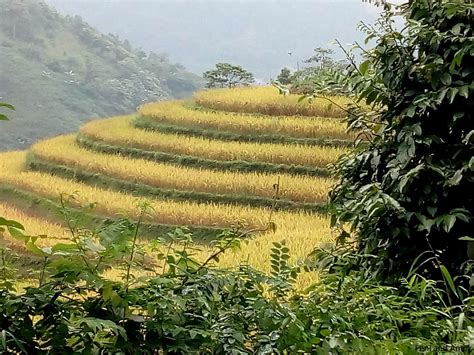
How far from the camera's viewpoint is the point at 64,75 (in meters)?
31.3

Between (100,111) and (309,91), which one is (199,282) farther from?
(100,111)

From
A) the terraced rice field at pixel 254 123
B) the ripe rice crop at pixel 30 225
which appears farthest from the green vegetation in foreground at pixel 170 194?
the terraced rice field at pixel 254 123

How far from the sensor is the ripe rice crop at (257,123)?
32.3ft

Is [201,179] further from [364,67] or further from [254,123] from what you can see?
[364,67]

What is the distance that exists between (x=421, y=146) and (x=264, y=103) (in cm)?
900

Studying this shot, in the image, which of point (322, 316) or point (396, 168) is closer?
point (322, 316)

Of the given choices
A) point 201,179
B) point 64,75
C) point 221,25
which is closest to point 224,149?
point 201,179

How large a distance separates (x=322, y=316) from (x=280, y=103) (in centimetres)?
966

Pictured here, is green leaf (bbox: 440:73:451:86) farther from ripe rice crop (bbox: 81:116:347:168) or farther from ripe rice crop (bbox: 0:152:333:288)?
ripe rice crop (bbox: 81:116:347:168)

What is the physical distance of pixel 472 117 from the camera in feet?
7.27

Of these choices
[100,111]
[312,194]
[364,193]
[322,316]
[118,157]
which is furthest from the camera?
[100,111]

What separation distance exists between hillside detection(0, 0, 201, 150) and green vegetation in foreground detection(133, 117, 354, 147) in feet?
43.7

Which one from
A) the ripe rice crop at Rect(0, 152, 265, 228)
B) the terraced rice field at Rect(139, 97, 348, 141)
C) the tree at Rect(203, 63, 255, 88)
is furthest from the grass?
the tree at Rect(203, 63, 255, 88)

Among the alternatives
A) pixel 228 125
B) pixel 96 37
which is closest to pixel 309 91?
pixel 228 125
